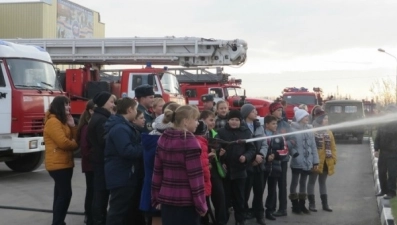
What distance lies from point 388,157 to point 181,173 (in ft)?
21.0

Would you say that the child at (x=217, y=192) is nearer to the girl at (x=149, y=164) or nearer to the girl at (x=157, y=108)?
the girl at (x=157, y=108)

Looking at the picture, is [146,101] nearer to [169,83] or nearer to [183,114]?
[183,114]

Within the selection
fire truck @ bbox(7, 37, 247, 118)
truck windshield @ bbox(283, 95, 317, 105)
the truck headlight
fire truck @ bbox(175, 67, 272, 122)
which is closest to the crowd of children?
the truck headlight

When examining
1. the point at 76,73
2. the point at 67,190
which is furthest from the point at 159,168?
the point at 76,73

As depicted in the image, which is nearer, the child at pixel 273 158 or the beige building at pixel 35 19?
the child at pixel 273 158

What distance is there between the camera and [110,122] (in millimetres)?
6488

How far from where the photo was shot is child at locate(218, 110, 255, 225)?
7.89 m

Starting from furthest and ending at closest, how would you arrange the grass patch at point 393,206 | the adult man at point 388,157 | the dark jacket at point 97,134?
the adult man at point 388,157 < the grass patch at point 393,206 < the dark jacket at point 97,134

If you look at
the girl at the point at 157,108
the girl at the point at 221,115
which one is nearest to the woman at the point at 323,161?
the girl at the point at 221,115

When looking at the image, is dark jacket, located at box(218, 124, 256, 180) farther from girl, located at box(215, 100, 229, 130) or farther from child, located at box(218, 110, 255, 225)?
girl, located at box(215, 100, 229, 130)

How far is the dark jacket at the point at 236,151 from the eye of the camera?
789cm

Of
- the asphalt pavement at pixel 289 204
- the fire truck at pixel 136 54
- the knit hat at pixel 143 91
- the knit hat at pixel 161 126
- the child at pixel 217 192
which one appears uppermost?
the fire truck at pixel 136 54

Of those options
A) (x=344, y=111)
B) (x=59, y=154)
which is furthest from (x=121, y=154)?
(x=344, y=111)

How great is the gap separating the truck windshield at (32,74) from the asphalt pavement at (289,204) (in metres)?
2.26
